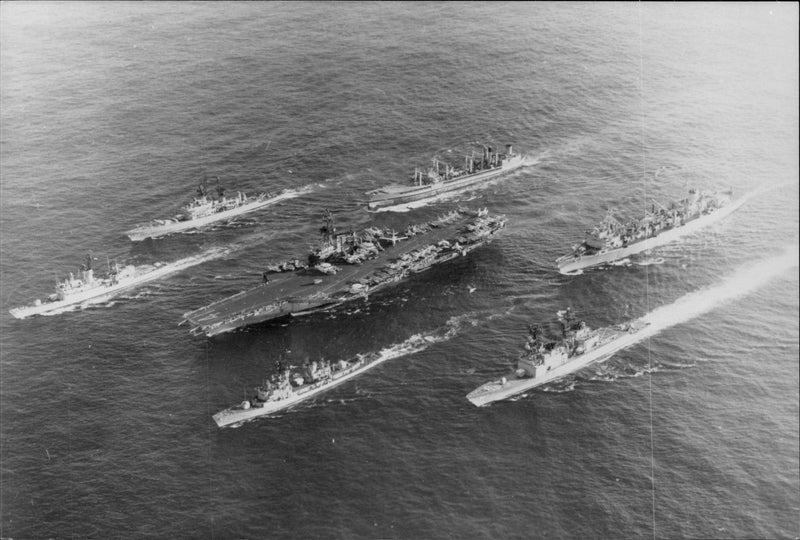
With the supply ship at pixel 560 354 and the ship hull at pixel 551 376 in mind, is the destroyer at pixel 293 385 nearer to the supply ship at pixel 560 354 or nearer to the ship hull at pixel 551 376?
the ship hull at pixel 551 376

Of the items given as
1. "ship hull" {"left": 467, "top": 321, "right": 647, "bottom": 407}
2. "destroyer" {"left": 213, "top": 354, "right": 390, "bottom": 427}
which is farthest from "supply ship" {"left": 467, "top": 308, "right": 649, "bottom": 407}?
"destroyer" {"left": 213, "top": 354, "right": 390, "bottom": 427}

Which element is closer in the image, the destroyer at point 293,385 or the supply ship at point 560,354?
the destroyer at point 293,385

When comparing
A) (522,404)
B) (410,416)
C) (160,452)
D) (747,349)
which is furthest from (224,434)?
(747,349)

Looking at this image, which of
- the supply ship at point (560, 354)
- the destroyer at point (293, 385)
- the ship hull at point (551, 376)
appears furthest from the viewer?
the supply ship at point (560, 354)

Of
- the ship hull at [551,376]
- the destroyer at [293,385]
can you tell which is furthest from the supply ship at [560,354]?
the destroyer at [293,385]

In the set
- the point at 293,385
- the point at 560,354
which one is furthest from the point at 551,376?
the point at 293,385

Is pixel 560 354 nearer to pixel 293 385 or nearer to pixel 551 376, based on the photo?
pixel 551 376
